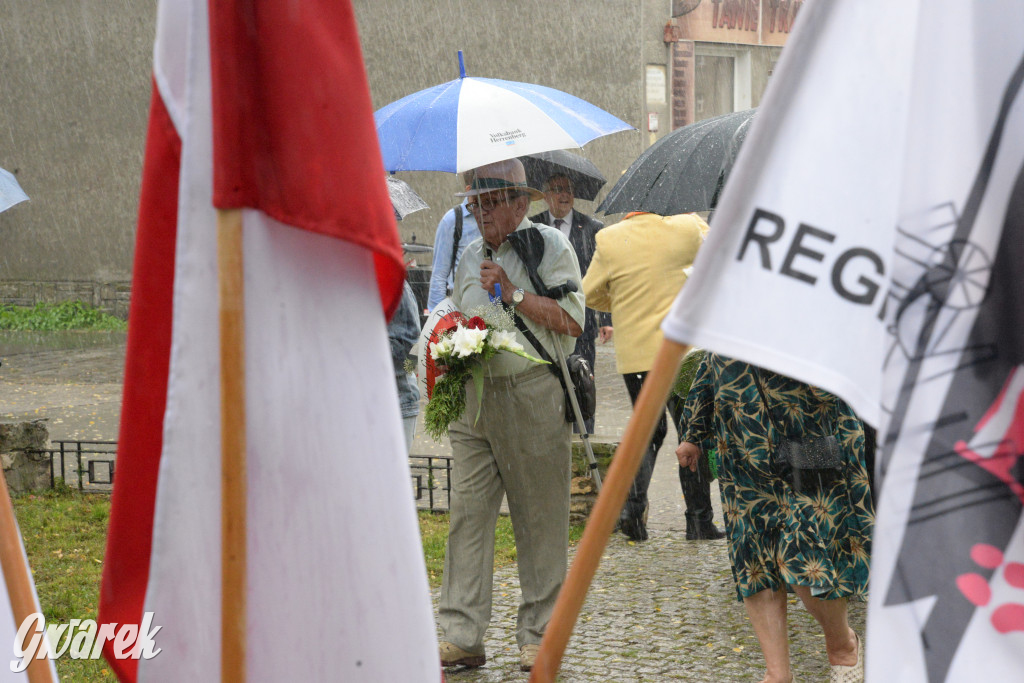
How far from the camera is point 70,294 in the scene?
19.5 metres

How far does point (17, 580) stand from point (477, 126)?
3.90 metres

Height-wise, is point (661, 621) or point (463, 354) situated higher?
point (463, 354)

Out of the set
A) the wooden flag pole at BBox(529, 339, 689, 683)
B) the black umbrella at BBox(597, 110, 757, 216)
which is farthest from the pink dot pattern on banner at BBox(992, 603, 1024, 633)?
the black umbrella at BBox(597, 110, 757, 216)

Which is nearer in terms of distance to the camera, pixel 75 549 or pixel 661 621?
pixel 661 621

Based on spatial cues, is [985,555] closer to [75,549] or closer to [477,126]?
[477,126]

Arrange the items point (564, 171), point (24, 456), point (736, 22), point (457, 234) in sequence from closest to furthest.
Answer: point (457, 234), point (564, 171), point (24, 456), point (736, 22)

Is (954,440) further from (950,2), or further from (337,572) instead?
(337,572)

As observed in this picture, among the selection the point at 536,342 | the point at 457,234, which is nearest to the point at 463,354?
the point at 536,342

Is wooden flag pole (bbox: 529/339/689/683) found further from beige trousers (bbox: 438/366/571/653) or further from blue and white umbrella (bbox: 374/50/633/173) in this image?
blue and white umbrella (bbox: 374/50/633/173)

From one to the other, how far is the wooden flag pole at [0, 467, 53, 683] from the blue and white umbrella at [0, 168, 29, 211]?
17.4 feet

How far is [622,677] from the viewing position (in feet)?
15.6

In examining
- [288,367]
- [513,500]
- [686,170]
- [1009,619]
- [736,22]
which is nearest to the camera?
[1009,619]

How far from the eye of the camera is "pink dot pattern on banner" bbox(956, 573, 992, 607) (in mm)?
1927

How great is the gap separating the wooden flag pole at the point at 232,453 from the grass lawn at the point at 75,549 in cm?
310
